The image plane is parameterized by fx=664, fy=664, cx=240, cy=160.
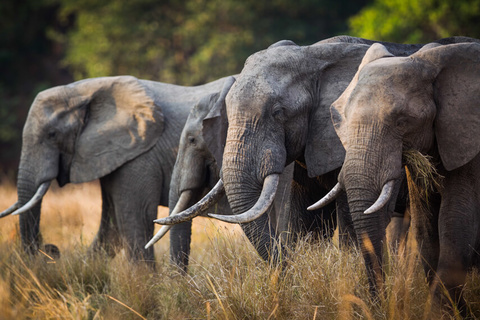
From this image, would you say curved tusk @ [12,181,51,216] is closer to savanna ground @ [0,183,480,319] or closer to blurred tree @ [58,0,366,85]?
savanna ground @ [0,183,480,319]

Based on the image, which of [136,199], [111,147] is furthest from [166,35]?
[136,199]

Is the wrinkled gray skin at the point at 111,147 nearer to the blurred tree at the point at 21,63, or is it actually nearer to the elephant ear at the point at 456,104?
the elephant ear at the point at 456,104

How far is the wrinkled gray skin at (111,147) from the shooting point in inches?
274

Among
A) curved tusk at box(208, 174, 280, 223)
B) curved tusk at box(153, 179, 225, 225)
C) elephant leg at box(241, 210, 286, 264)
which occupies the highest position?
curved tusk at box(208, 174, 280, 223)

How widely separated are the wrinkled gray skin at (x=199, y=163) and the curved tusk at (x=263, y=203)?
874 mm

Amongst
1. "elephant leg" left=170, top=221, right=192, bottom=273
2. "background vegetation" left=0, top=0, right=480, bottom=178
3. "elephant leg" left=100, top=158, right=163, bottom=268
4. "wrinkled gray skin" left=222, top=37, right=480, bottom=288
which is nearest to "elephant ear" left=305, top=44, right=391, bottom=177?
"wrinkled gray skin" left=222, top=37, right=480, bottom=288

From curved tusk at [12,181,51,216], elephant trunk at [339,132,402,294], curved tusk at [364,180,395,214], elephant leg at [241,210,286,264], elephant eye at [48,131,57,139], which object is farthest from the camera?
elephant eye at [48,131,57,139]

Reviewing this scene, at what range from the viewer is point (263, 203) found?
4.52m

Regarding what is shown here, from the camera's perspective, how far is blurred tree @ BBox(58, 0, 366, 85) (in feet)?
54.1

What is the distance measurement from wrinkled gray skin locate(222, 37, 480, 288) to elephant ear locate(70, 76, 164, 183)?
2429 mm

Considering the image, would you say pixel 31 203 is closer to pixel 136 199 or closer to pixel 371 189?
pixel 136 199

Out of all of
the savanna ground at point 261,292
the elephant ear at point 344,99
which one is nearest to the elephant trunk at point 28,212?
the savanna ground at point 261,292

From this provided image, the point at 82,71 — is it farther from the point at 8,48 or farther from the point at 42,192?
the point at 42,192

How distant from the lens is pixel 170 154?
7188 millimetres
